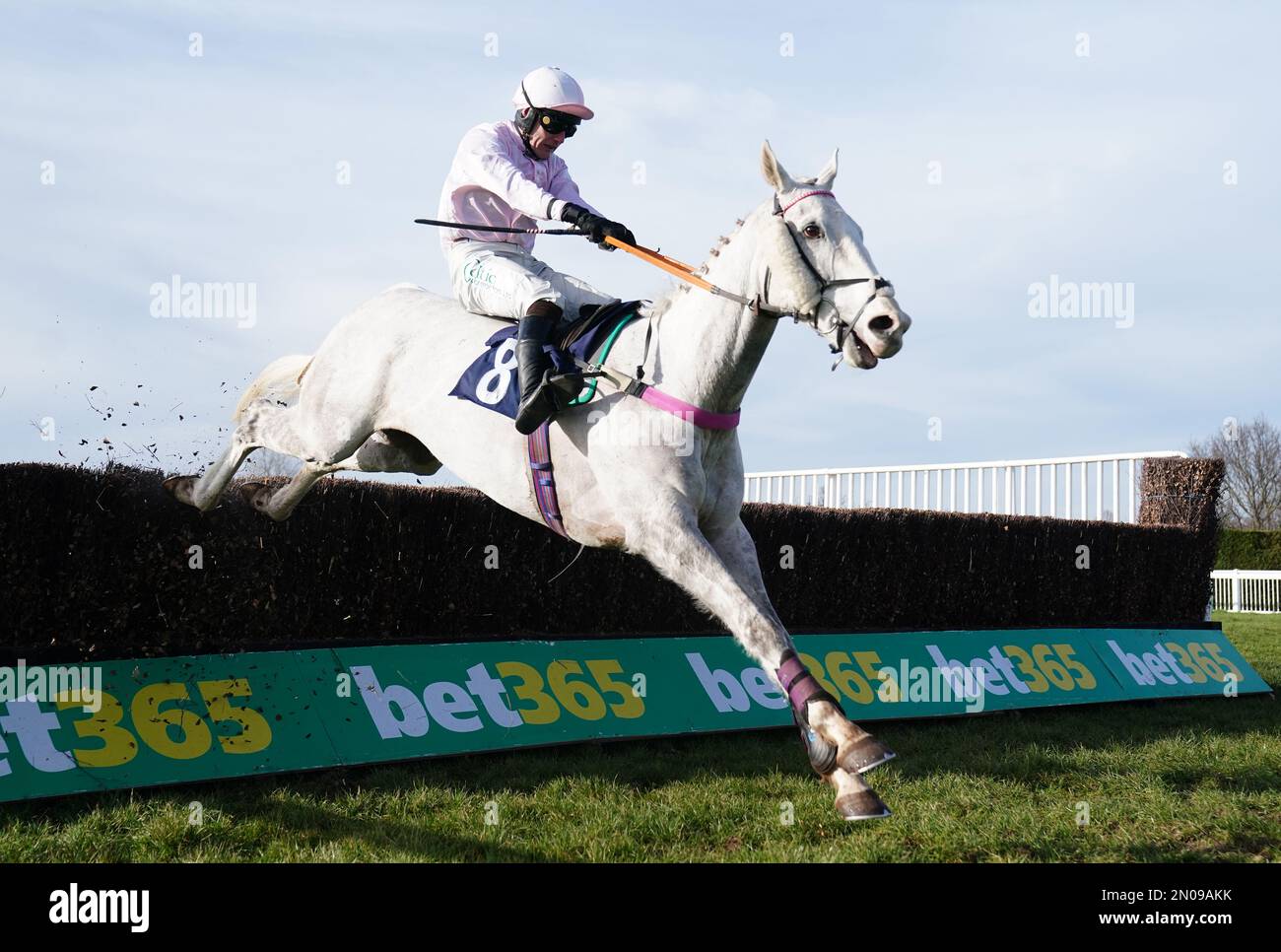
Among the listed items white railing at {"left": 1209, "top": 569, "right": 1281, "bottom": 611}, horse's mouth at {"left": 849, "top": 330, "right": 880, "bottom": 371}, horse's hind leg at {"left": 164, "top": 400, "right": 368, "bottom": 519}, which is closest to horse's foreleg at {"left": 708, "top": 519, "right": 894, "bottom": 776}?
horse's mouth at {"left": 849, "top": 330, "right": 880, "bottom": 371}

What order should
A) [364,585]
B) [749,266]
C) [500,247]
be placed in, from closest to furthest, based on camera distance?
1. [749,266]
2. [500,247]
3. [364,585]

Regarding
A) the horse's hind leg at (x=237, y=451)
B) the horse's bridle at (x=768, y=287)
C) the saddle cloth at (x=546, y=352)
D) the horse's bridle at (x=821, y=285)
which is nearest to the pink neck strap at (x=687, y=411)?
the horse's bridle at (x=768, y=287)

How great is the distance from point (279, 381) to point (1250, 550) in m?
26.5

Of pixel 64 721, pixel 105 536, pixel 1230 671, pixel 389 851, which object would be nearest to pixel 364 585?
pixel 105 536

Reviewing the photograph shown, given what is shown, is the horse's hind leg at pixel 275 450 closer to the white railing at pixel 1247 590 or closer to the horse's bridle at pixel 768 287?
the horse's bridle at pixel 768 287

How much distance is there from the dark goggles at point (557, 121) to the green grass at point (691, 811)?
119 inches

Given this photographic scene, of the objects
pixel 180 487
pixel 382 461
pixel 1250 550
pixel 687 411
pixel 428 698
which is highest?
pixel 687 411

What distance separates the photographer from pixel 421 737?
19.7 ft

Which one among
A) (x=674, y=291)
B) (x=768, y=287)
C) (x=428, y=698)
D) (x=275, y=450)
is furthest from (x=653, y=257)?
(x=428, y=698)

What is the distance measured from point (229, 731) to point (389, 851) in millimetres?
1521

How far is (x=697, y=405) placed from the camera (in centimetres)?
418

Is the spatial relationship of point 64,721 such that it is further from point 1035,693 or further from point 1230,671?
point 1230,671

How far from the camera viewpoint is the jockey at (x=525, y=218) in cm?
442

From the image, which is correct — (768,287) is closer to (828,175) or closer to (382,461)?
(828,175)
